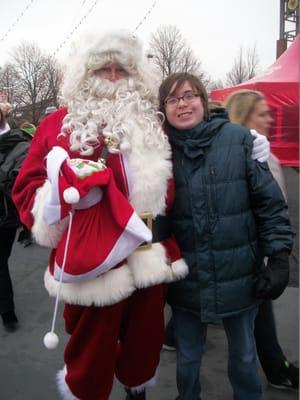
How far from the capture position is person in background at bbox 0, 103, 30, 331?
307 centimetres

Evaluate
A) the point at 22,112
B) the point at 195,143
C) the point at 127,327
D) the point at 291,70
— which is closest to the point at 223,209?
the point at 195,143

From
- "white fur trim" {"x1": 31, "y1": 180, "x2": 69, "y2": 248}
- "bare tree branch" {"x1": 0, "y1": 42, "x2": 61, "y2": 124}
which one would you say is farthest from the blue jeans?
"bare tree branch" {"x1": 0, "y1": 42, "x2": 61, "y2": 124}

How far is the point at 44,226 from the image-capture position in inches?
73.4

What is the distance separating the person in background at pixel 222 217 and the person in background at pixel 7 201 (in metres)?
1.55

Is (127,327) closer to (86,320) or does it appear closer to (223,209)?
(86,320)

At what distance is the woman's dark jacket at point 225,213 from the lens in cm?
183

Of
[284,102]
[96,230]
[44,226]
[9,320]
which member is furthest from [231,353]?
[284,102]

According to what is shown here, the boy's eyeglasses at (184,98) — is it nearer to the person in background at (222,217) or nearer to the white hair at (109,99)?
the person in background at (222,217)

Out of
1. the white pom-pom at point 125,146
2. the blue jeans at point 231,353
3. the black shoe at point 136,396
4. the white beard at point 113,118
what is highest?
the white beard at point 113,118

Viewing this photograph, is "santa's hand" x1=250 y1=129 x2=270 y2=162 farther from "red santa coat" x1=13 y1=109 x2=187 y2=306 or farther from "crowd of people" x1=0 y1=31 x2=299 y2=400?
"red santa coat" x1=13 y1=109 x2=187 y2=306

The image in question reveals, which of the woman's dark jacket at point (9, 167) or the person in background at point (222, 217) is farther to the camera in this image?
the woman's dark jacket at point (9, 167)

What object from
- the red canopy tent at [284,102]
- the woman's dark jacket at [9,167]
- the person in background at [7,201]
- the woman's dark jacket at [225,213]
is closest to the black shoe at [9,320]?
the person in background at [7,201]

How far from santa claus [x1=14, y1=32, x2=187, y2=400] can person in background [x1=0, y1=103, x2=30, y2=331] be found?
113 cm

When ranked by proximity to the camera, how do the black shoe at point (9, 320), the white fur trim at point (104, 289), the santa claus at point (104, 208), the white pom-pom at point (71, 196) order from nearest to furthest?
1. the white pom-pom at point (71, 196)
2. the santa claus at point (104, 208)
3. the white fur trim at point (104, 289)
4. the black shoe at point (9, 320)
